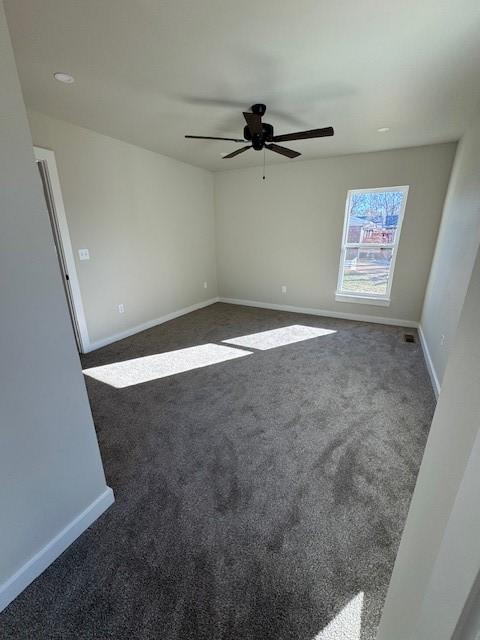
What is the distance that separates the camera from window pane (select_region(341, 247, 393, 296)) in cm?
433

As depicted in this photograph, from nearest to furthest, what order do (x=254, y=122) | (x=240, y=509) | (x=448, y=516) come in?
(x=448, y=516) → (x=240, y=509) → (x=254, y=122)

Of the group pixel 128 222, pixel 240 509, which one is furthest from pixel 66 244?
pixel 240 509

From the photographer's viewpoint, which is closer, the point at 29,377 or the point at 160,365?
the point at 29,377

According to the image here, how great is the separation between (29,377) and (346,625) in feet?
5.19

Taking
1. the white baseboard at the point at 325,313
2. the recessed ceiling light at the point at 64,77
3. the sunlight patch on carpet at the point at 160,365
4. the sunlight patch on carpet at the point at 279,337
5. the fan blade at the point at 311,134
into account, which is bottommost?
the sunlight patch on carpet at the point at 160,365

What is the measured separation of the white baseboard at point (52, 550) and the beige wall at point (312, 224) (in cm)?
425

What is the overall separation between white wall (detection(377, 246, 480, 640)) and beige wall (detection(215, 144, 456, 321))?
161 inches

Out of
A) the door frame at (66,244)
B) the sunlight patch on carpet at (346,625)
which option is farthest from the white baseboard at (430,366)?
the door frame at (66,244)

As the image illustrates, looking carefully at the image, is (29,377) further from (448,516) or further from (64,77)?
(64,77)

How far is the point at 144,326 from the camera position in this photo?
14.4ft

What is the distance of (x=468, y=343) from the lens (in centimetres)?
56

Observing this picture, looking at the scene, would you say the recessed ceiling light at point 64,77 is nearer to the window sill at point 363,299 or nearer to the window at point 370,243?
the window at point 370,243

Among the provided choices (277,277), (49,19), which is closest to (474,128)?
(277,277)

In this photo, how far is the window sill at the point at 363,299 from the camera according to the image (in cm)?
441
